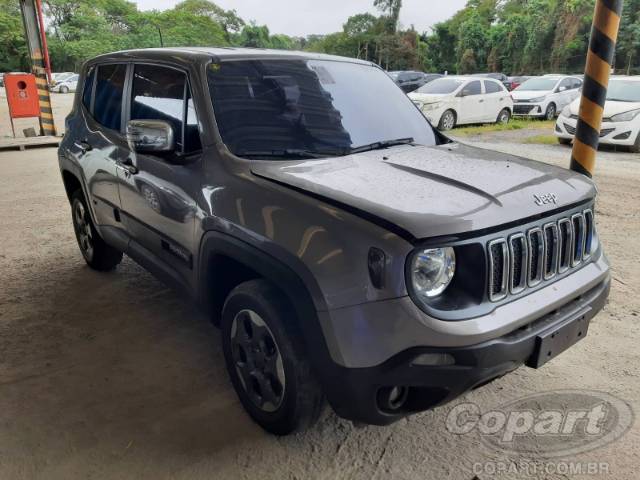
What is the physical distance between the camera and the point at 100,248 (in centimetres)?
439

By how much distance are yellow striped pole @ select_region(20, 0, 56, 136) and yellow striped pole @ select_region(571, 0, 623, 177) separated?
11.5m

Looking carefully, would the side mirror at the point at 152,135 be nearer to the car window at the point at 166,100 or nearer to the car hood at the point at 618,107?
the car window at the point at 166,100

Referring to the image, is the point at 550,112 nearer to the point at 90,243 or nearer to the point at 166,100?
the point at 90,243

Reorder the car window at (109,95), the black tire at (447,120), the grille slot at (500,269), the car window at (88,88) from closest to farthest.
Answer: the grille slot at (500,269), the car window at (109,95), the car window at (88,88), the black tire at (447,120)

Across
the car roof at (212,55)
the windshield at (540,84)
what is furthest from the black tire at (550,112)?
the car roof at (212,55)

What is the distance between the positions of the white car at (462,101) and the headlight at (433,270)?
11.5 meters

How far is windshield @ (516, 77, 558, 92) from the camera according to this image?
52.7 feet

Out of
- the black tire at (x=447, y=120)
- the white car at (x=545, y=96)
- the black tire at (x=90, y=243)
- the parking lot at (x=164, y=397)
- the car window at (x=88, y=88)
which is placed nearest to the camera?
the parking lot at (x=164, y=397)

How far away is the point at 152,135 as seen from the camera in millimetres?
2650

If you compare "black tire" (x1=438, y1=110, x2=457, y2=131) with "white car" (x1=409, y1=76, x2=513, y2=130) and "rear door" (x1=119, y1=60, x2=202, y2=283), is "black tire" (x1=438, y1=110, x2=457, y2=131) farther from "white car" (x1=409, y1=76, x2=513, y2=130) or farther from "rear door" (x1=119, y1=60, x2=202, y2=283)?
"rear door" (x1=119, y1=60, x2=202, y2=283)

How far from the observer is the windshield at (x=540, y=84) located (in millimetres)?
16072

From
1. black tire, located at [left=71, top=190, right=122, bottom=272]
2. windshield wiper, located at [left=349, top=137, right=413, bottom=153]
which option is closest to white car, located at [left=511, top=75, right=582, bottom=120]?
windshield wiper, located at [left=349, top=137, right=413, bottom=153]

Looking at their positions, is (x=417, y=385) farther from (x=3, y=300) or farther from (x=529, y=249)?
(x=3, y=300)

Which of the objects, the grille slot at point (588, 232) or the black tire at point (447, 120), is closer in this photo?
the grille slot at point (588, 232)
